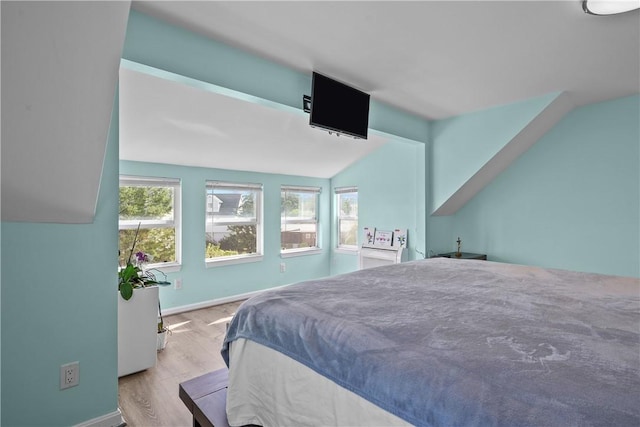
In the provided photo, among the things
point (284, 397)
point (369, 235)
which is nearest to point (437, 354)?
point (284, 397)

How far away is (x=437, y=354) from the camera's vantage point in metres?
0.99

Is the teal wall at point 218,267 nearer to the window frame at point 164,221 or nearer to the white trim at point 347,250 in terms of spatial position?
the window frame at point 164,221

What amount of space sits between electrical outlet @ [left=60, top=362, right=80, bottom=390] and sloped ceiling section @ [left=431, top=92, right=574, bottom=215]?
3613 mm

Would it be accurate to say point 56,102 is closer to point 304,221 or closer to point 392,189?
point 392,189

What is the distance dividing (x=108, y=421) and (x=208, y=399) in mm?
689

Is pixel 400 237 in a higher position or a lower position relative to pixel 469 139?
lower

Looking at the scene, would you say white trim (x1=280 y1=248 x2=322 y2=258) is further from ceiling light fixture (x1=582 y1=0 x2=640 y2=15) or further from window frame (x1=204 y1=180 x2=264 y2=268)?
ceiling light fixture (x1=582 y1=0 x2=640 y2=15)

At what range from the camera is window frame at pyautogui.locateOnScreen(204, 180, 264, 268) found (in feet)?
14.0

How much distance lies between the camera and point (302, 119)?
3496mm

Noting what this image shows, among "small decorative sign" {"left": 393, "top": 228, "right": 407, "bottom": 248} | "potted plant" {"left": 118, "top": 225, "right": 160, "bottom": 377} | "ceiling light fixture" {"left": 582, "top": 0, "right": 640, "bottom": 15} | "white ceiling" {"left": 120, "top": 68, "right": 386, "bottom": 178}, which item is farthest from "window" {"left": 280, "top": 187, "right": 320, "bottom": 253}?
"ceiling light fixture" {"left": 582, "top": 0, "right": 640, "bottom": 15}

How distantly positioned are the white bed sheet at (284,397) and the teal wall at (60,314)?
0.88 meters

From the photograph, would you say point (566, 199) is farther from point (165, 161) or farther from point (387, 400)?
point (165, 161)

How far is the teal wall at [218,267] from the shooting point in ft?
12.9

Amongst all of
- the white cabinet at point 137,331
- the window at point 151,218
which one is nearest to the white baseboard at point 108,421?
the white cabinet at point 137,331
